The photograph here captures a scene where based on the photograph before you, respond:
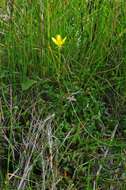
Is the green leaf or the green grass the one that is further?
the green leaf

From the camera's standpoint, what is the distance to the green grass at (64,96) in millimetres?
2107

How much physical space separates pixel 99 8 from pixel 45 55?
1.11 ft

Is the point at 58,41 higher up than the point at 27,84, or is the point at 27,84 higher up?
the point at 58,41

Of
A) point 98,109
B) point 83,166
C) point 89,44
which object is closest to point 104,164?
point 83,166

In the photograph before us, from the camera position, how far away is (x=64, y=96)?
2230 mm

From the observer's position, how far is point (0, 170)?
6.91 ft

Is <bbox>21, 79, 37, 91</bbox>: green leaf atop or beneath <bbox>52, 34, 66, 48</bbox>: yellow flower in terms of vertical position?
beneath

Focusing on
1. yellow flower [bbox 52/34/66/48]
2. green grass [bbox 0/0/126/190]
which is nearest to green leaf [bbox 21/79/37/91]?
green grass [bbox 0/0/126/190]

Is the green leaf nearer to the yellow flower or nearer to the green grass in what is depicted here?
the green grass

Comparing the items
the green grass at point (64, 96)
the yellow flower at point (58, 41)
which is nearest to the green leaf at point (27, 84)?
the green grass at point (64, 96)

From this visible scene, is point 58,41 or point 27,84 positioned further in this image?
point 27,84

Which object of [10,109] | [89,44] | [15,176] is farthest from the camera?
[89,44]

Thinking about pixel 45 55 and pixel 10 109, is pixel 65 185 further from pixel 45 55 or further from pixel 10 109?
pixel 45 55

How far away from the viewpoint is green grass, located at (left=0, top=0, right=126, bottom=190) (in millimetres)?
2107
